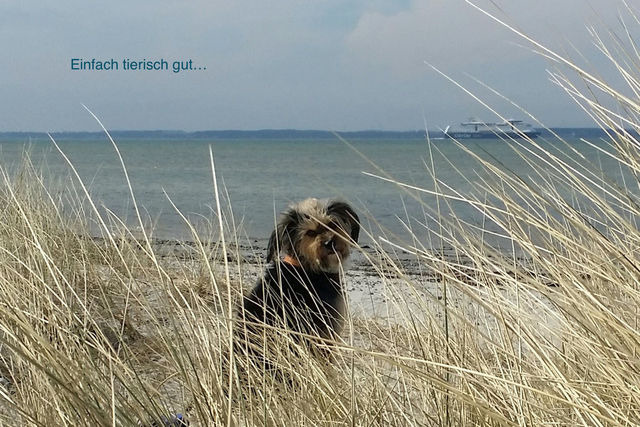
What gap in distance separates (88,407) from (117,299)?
2.58 m

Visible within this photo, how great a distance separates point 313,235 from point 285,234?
5.7 inches

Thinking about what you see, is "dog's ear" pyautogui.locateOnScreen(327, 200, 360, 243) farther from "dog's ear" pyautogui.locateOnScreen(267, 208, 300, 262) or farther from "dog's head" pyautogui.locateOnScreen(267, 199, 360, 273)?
"dog's ear" pyautogui.locateOnScreen(267, 208, 300, 262)

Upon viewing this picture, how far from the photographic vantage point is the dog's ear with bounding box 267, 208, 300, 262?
10.2 ft

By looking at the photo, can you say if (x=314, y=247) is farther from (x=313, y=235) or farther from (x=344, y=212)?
(x=344, y=212)

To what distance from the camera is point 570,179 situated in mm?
1487

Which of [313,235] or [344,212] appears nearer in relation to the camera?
[313,235]

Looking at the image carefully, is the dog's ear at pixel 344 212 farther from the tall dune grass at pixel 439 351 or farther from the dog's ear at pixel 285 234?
the tall dune grass at pixel 439 351

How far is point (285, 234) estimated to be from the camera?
3117mm

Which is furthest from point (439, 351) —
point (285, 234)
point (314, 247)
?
point (285, 234)

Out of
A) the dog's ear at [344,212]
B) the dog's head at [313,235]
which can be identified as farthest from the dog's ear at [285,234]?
the dog's ear at [344,212]

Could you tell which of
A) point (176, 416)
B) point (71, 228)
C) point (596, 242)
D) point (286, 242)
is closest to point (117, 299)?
point (71, 228)

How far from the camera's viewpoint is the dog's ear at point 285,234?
3.12 meters

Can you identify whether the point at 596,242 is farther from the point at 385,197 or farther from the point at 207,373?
the point at 385,197

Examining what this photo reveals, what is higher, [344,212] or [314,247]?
[344,212]
